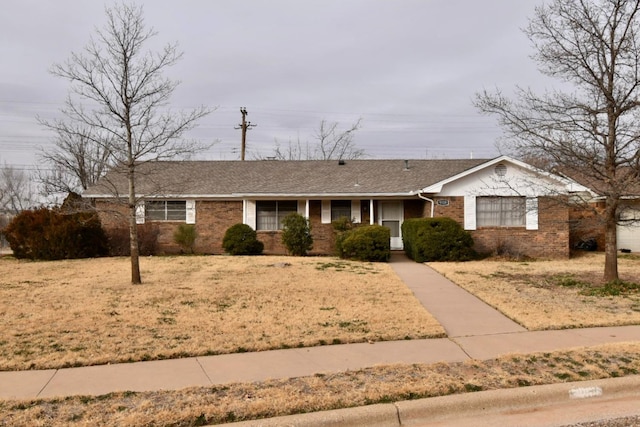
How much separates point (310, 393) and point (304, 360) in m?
1.24

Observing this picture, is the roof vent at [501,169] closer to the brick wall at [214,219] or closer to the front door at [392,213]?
the front door at [392,213]

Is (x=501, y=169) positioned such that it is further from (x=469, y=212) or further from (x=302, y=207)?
(x=302, y=207)

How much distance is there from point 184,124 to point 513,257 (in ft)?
39.3

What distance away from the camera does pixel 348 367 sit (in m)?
5.71

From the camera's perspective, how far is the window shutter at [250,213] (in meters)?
20.8

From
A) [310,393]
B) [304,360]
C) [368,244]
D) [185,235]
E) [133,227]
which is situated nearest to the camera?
[310,393]

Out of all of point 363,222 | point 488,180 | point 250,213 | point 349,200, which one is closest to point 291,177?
point 250,213

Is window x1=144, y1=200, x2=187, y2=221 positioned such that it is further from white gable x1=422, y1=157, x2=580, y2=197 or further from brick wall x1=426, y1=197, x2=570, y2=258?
brick wall x1=426, y1=197, x2=570, y2=258

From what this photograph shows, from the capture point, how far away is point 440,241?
1681 centimetres

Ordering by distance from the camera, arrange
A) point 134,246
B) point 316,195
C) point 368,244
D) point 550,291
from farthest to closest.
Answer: point 316,195, point 368,244, point 134,246, point 550,291

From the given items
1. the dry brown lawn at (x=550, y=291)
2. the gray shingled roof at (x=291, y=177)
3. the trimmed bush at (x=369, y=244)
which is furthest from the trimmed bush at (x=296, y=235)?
the dry brown lawn at (x=550, y=291)

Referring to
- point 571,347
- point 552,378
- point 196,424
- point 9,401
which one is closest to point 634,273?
point 571,347

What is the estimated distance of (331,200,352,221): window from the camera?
2095 cm

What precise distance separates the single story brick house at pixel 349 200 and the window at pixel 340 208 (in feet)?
0.13
